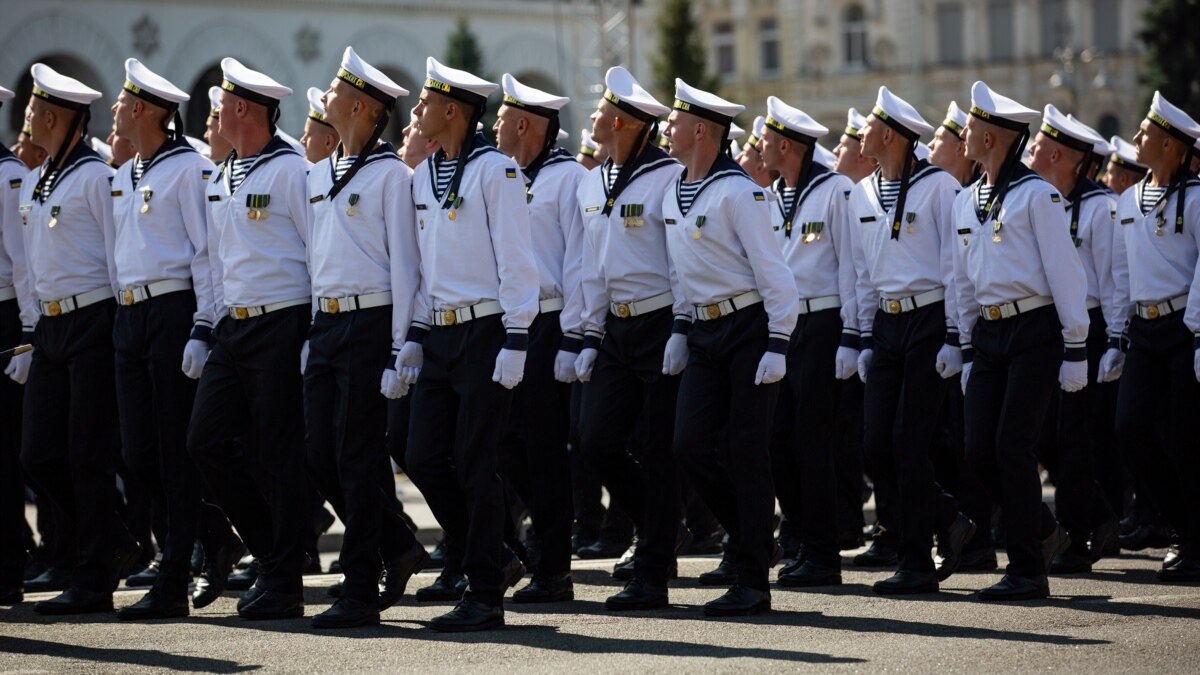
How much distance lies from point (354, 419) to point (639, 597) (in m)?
1.54

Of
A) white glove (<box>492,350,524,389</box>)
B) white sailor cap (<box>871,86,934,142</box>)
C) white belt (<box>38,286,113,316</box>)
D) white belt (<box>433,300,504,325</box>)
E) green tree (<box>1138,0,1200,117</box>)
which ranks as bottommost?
white glove (<box>492,350,524,389</box>)

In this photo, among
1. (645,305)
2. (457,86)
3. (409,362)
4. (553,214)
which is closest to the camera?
(409,362)

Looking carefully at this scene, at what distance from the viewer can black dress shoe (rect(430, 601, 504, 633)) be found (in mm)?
8602

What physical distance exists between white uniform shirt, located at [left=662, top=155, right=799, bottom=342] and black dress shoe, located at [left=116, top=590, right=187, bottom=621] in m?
2.66

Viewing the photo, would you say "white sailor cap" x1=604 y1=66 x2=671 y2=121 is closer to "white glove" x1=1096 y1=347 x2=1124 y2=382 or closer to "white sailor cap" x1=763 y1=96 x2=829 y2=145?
"white sailor cap" x1=763 y1=96 x2=829 y2=145

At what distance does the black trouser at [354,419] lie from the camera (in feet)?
28.7

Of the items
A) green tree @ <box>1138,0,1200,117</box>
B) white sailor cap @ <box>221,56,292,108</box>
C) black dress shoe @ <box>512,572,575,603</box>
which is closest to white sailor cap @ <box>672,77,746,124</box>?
white sailor cap @ <box>221,56,292,108</box>

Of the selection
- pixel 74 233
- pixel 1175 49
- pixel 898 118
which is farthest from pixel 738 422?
pixel 1175 49

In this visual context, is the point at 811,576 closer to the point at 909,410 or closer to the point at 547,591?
the point at 909,410

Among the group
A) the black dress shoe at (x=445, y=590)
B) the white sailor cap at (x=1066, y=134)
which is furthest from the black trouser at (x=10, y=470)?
the white sailor cap at (x=1066, y=134)

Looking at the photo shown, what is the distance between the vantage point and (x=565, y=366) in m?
9.63

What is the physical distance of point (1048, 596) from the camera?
31.5 feet

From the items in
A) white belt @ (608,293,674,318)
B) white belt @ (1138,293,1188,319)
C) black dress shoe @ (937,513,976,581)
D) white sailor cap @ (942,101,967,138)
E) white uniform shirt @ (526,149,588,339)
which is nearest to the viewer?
white belt @ (608,293,674,318)

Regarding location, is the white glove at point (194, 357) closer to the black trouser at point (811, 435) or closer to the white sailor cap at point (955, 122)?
the black trouser at point (811, 435)
